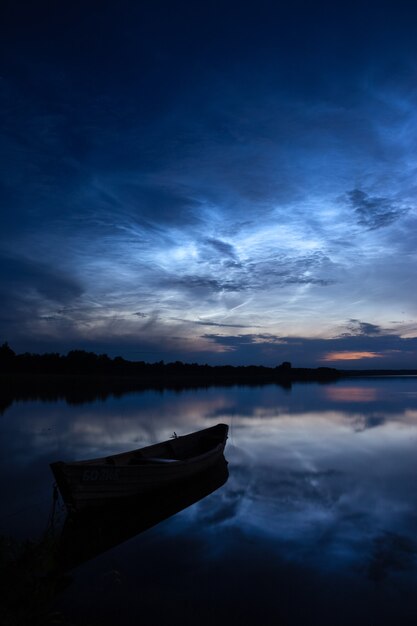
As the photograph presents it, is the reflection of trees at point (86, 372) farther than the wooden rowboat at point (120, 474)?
Yes

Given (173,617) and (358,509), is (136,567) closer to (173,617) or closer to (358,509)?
(173,617)

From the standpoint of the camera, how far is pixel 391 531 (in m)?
8.98

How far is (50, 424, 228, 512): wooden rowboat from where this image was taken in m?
8.81

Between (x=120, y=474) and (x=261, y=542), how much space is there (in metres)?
3.56

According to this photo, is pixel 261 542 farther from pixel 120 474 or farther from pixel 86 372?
pixel 86 372

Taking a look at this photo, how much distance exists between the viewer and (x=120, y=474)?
9.80 meters

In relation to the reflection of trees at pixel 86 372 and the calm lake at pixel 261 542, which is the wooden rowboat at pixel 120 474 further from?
the reflection of trees at pixel 86 372

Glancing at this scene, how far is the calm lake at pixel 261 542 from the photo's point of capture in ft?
19.4

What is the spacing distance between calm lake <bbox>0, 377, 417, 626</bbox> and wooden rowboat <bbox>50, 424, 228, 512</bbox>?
79 cm

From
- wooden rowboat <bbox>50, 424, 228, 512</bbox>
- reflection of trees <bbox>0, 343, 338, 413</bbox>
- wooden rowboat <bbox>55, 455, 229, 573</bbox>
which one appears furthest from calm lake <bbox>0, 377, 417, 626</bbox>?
reflection of trees <bbox>0, 343, 338, 413</bbox>

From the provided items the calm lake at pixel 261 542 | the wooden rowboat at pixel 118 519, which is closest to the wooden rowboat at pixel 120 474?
the wooden rowboat at pixel 118 519

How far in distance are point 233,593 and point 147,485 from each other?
4.77 m

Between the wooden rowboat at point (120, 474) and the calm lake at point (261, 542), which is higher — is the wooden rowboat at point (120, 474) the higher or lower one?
the higher one

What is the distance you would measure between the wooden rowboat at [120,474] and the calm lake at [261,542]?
786 millimetres
